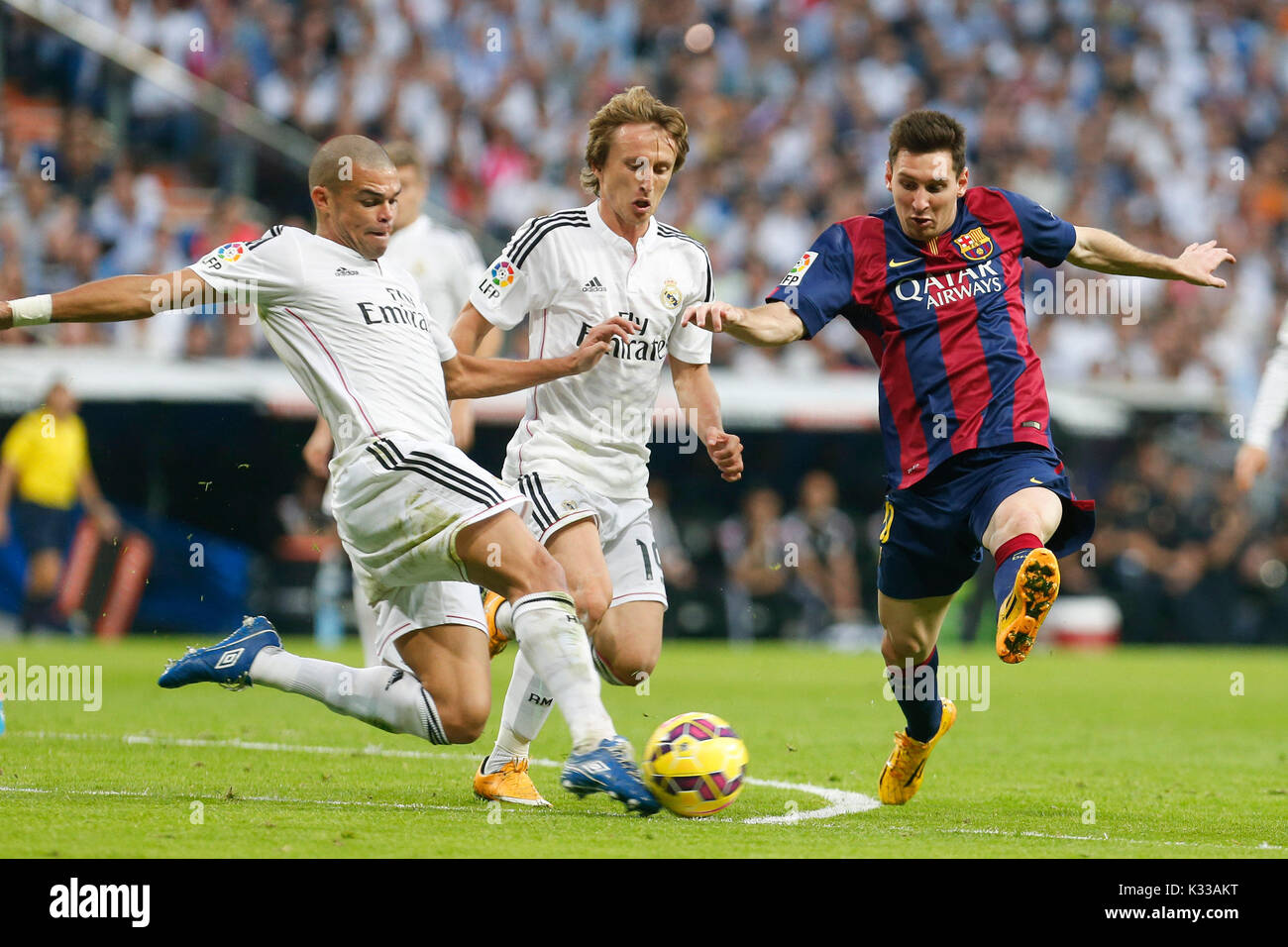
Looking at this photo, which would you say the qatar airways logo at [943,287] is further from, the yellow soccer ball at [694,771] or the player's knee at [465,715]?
the player's knee at [465,715]

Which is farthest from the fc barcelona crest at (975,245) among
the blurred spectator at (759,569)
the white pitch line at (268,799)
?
the blurred spectator at (759,569)

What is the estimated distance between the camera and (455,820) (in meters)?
5.91

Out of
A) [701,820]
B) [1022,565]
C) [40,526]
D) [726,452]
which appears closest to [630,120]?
[726,452]

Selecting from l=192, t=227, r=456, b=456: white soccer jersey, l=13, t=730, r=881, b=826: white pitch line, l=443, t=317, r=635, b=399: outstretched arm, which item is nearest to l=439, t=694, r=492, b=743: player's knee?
l=192, t=227, r=456, b=456: white soccer jersey

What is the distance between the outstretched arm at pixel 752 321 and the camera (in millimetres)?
6289

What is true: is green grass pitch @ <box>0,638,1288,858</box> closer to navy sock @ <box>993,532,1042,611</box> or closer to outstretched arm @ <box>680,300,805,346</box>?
navy sock @ <box>993,532,1042,611</box>

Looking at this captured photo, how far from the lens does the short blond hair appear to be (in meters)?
6.98

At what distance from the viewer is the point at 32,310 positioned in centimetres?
574

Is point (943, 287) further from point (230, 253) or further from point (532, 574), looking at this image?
point (230, 253)

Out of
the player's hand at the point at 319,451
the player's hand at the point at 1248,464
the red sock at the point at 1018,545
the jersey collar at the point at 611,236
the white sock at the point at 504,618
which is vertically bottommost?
the white sock at the point at 504,618

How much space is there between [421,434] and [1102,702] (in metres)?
8.33

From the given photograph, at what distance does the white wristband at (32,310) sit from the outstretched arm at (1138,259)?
4.19 metres

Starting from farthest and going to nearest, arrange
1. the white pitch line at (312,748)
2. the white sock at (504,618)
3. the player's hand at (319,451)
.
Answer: the player's hand at (319,451) < the white pitch line at (312,748) < the white sock at (504,618)

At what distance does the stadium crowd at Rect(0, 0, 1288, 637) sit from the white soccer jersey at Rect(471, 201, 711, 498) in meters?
10.7
